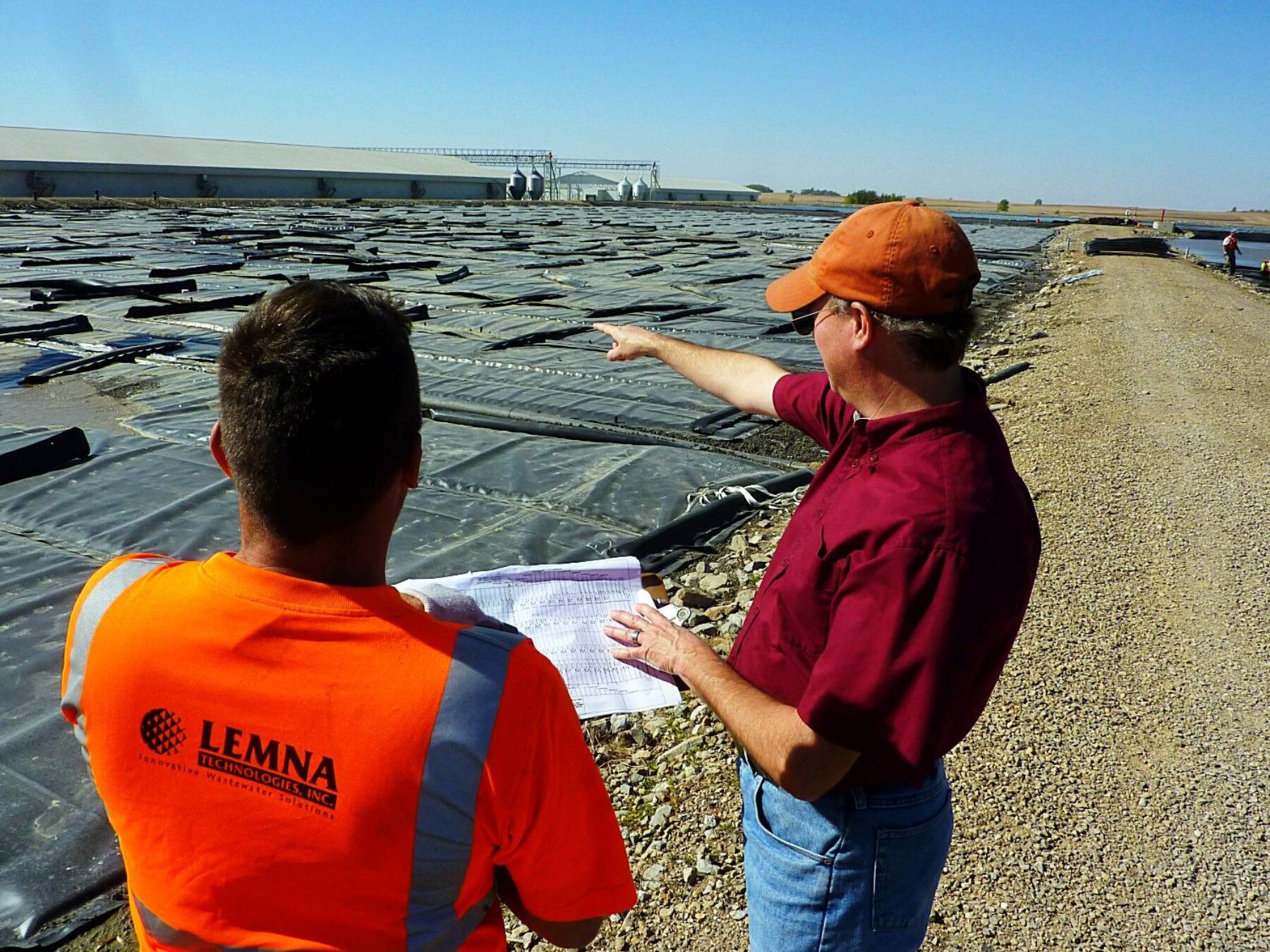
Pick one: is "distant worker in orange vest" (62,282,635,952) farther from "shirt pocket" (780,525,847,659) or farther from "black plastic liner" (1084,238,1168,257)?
"black plastic liner" (1084,238,1168,257)

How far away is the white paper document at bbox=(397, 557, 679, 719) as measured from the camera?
2033 millimetres

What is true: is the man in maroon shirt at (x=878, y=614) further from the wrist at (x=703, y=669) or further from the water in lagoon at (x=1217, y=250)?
the water in lagoon at (x=1217, y=250)

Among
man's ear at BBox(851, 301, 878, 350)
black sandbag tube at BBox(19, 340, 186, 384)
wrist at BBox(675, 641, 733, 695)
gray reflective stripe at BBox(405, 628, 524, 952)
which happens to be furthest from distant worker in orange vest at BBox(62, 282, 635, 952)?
black sandbag tube at BBox(19, 340, 186, 384)

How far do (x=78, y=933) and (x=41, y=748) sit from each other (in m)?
0.70

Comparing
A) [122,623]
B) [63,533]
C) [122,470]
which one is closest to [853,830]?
[122,623]

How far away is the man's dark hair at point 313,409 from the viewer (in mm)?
999

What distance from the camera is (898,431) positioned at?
1.36m

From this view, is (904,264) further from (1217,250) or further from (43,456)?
(1217,250)

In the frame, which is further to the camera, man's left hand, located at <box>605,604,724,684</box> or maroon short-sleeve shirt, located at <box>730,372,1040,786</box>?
man's left hand, located at <box>605,604,724,684</box>

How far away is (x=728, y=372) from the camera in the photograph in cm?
246

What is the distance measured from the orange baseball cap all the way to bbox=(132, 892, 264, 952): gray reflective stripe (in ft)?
4.11

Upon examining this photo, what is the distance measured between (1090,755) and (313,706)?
296 cm

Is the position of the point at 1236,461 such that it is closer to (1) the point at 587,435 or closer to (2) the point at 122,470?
(1) the point at 587,435

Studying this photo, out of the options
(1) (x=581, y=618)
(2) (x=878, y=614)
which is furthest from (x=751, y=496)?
(2) (x=878, y=614)
